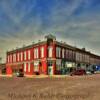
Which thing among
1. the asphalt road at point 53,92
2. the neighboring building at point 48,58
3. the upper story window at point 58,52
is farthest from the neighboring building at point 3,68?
the asphalt road at point 53,92

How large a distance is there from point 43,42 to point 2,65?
37.1 m

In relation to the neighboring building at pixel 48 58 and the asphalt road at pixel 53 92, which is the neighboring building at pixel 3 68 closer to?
the neighboring building at pixel 48 58

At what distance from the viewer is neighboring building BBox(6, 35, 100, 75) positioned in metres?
69.9

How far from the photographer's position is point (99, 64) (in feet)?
357

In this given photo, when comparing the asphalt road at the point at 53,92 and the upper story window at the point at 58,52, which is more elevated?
the upper story window at the point at 58,52

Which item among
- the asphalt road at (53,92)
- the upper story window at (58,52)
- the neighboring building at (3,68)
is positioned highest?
the upper story window at (58,52)

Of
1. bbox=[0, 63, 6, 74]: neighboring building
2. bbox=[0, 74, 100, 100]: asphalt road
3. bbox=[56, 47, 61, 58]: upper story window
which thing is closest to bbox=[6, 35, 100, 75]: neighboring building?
bbox=[56, 47, 61, 58]: upper story window

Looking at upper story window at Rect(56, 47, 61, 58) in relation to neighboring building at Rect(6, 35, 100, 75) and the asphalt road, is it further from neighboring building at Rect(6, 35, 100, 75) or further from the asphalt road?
the asphalt road

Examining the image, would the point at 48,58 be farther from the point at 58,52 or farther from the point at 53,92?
the point at 53,92

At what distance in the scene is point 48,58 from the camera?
6981 centimetres

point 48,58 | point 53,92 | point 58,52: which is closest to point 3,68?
point 48,58

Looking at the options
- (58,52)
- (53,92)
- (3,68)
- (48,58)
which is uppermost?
(58,52)

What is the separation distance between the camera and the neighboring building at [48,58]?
2753 inches

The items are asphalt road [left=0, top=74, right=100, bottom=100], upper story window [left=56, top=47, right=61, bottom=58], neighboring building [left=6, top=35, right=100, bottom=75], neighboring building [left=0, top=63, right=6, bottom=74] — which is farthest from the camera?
neighboring building [left=0, top=63, right=6, bottom=74]
